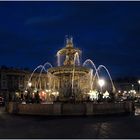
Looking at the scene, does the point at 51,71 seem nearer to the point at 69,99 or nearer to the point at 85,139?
the point at 69,99

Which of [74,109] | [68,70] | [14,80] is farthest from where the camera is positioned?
[14,80]

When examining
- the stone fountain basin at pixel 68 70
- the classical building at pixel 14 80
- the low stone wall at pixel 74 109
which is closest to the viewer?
the low stone wall at pixel 74 109

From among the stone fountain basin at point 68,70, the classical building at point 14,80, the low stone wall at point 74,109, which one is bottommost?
the low stone wall at point 74,109

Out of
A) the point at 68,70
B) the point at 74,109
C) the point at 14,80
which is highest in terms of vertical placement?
the point at 14,80

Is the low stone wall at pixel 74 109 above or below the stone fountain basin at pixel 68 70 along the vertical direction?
below

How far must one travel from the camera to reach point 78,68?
3231 centimetres

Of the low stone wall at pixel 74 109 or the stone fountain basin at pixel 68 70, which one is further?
the stone fountain basin at pixel 68 70

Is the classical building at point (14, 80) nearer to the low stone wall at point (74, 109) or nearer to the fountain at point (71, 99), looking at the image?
the fountain at point (71, 99)

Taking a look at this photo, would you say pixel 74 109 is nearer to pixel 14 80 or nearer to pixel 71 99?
pixel 71 99

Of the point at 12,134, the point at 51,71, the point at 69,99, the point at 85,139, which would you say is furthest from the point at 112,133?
the point at 51,71

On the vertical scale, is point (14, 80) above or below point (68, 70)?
above

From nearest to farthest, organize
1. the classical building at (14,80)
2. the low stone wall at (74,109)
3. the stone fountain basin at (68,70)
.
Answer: the low stone wall at (74,109) → the stone fountain basin at (68,70) → the classical building at (14,80)

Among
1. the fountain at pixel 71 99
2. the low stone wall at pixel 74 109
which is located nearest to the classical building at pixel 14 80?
the fountain at pixel 71 99

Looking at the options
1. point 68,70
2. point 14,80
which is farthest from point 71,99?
point 14,80
